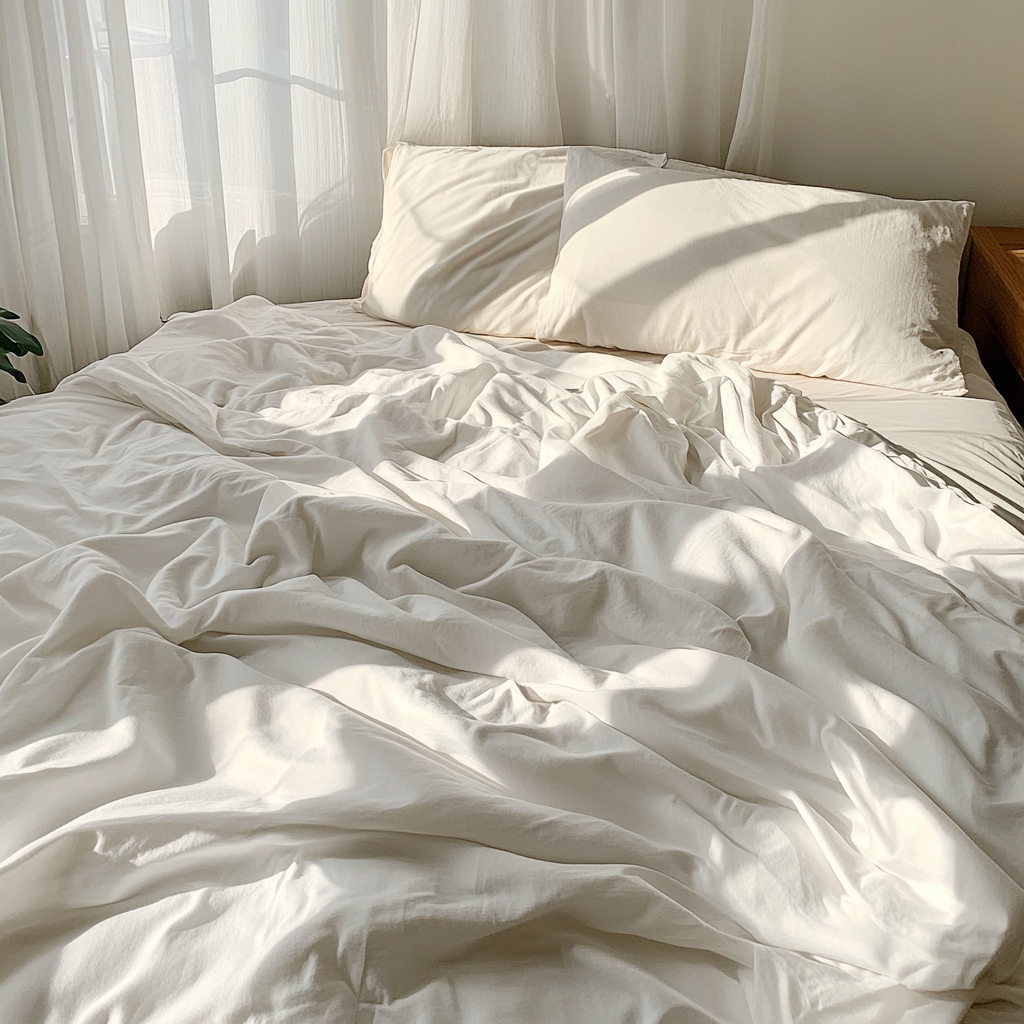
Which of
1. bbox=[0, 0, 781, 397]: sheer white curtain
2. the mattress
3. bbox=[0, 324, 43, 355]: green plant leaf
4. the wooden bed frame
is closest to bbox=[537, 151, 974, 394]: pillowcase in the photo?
the mattress

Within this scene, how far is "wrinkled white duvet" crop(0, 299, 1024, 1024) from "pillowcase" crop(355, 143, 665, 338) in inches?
27.6

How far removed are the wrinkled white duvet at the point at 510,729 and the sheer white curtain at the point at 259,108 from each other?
1.01m

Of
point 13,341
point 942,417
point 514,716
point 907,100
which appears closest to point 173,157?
point 13,341

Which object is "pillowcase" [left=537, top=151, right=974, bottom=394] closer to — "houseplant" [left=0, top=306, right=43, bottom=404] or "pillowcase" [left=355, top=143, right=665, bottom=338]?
"pillowcase" [left=355, top=143, right=665, bottom=338]

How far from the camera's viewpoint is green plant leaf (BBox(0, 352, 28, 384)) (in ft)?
7.39

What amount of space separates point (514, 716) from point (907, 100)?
205 centimetres

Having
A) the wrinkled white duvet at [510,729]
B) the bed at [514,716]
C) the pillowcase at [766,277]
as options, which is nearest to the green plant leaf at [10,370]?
the bed at [514,716]

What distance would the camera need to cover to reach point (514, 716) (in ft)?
3.31

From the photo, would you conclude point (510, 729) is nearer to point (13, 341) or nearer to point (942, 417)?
point (942, 417)

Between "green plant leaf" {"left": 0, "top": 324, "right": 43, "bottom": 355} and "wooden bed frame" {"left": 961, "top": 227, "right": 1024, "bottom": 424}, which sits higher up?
"wooden bed frame" {"left": 961, "top": 227, "right": 1024, "bottom": 424}

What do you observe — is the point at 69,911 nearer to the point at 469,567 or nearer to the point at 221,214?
the point at 469,567

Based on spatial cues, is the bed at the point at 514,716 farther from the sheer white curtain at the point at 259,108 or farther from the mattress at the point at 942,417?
the sheer white curtain at the point at 259,108

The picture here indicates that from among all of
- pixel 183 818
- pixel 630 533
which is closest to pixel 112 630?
pixel 183 818

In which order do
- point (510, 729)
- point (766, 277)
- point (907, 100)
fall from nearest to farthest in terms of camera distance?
point (510, 729), point (766, 277), point (907, 100)
